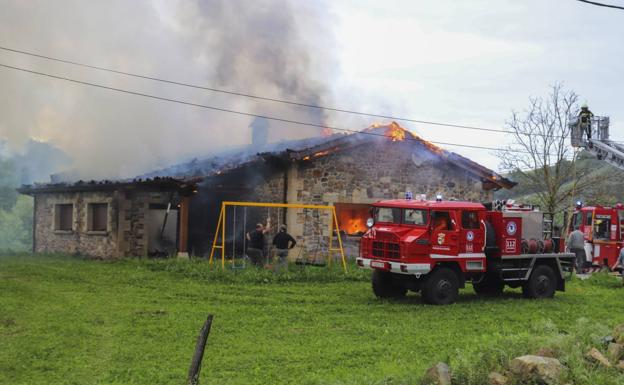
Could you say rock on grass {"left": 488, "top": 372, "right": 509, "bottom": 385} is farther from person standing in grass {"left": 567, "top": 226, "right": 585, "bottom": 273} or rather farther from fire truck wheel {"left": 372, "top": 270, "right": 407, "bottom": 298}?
person standing in grass {"left": 567, "top": 226, "right": 585, "bottom": 273}

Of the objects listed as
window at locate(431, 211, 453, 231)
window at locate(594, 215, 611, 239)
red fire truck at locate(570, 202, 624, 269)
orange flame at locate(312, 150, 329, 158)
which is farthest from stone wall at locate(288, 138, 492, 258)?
window at locate(431, 211, 453, 231)

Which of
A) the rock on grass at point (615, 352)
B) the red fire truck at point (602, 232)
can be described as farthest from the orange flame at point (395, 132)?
the rock on grass at point (615, 352)

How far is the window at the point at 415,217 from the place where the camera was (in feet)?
45.4

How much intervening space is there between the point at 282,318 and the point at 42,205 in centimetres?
1922

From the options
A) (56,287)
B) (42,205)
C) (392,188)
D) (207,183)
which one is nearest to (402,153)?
(392,188)

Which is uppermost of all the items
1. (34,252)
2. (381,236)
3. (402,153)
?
(402,153)

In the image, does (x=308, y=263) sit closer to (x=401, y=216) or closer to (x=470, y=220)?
(x=401, y=216)

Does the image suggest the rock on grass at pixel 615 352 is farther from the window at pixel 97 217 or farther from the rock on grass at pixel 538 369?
the window at pixel 97 217

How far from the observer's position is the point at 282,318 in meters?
11.5

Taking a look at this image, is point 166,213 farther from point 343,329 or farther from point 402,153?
point 343,329

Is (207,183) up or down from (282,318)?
up

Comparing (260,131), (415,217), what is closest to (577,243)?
(415,217)

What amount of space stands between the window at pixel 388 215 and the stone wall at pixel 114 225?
31.4 ft

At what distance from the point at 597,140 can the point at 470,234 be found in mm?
11940
